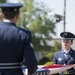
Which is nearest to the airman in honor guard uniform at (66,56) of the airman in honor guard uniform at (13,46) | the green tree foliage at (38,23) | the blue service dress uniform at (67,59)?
the blue service dress uniform at (67,59)

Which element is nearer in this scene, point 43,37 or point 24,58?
point 24,58

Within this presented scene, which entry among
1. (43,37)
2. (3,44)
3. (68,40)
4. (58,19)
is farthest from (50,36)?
(3,44)

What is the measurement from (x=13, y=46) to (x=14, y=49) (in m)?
0.04

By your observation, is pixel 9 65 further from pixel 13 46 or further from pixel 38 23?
pixel 38 23

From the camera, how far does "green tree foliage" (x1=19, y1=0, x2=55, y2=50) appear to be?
41.7 meters

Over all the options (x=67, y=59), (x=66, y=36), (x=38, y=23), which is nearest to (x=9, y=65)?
(x=67, y=59)

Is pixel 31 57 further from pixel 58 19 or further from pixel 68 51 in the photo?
pixel 58 19

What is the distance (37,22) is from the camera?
42.9 meters

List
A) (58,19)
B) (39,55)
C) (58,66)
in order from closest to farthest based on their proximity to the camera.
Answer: (58,66) < (58,19) < (39,55)

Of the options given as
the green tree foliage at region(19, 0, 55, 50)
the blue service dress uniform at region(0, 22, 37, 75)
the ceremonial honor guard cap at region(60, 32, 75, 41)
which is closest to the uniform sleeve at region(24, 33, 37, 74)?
the blue service dress uniform at region(0, 22, 37, 75)

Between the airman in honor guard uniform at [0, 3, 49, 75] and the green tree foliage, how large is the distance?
36480 mm

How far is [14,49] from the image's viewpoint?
4.22 m

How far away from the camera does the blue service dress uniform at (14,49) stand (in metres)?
4.18

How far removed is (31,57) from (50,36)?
39.4 m
